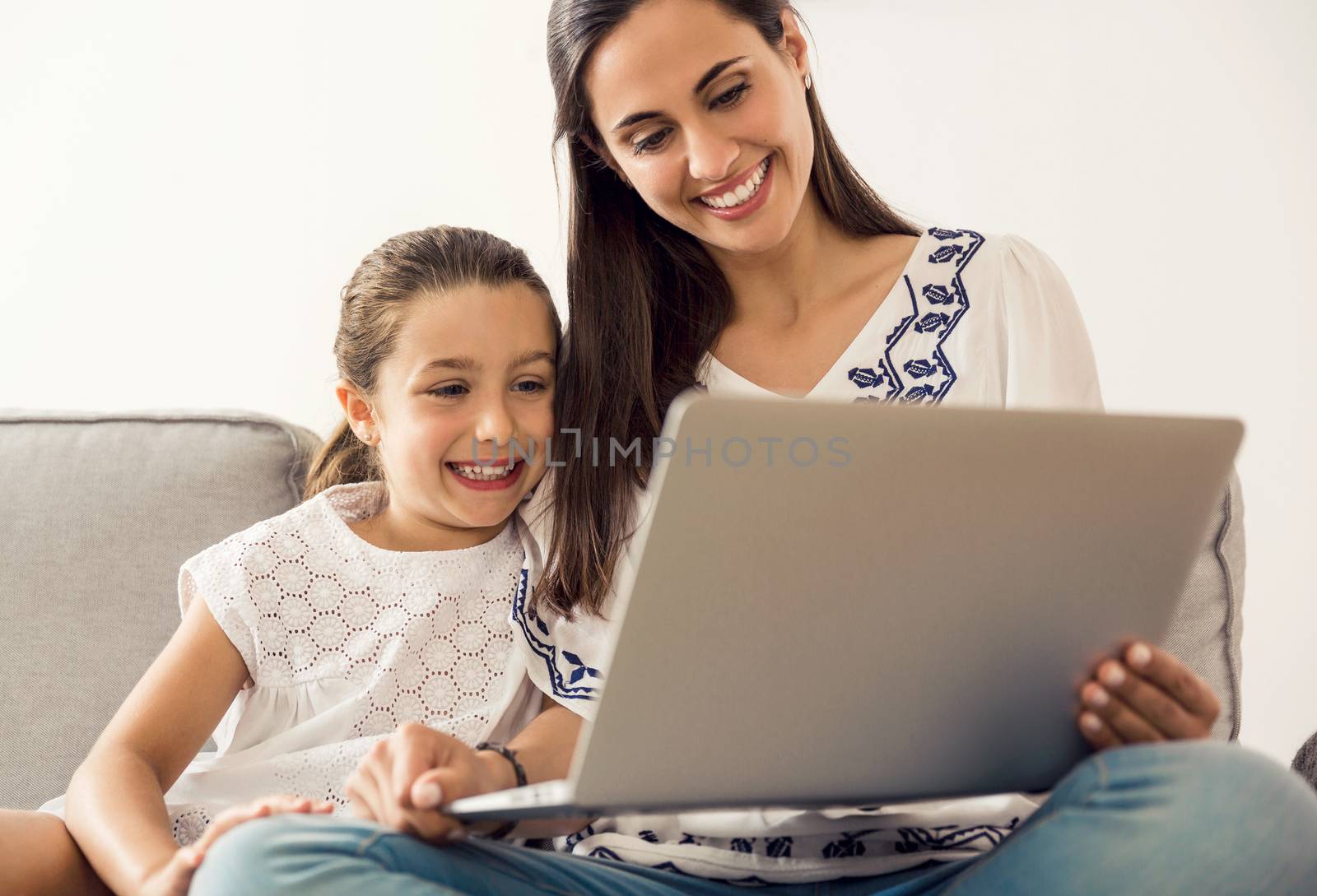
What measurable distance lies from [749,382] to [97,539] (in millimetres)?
776

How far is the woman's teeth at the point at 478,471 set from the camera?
1.22 meters

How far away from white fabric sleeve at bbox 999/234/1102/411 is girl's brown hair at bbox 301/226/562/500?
0.49 meters

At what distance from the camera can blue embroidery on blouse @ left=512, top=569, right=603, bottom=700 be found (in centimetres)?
114

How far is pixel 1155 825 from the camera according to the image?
70 centimetres

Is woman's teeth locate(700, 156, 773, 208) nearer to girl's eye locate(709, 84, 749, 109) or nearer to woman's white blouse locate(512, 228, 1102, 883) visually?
girl's eye locate(709, 84, 749, 109)

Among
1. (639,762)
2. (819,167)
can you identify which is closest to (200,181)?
(819,167)

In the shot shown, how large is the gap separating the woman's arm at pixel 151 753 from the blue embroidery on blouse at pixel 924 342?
697 millimetres

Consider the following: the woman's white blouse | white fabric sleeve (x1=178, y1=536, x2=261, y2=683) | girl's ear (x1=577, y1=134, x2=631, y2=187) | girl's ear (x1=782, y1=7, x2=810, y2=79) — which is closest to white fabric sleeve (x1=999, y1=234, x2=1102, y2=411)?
the woman's white blouse

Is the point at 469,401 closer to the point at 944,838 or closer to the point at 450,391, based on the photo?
the point at 450,391

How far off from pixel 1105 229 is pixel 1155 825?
1382mm

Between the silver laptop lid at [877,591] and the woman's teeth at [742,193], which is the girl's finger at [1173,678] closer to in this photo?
the silver laptop lid at [877,591]

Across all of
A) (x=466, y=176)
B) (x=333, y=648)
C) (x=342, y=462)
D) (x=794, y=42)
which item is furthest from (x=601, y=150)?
(x=466, y=176)

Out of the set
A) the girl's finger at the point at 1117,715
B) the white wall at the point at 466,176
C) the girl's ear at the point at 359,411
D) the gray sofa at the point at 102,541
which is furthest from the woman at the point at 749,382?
the white wall at the point at 466,176

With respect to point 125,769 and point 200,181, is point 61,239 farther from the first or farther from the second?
point 125,769
